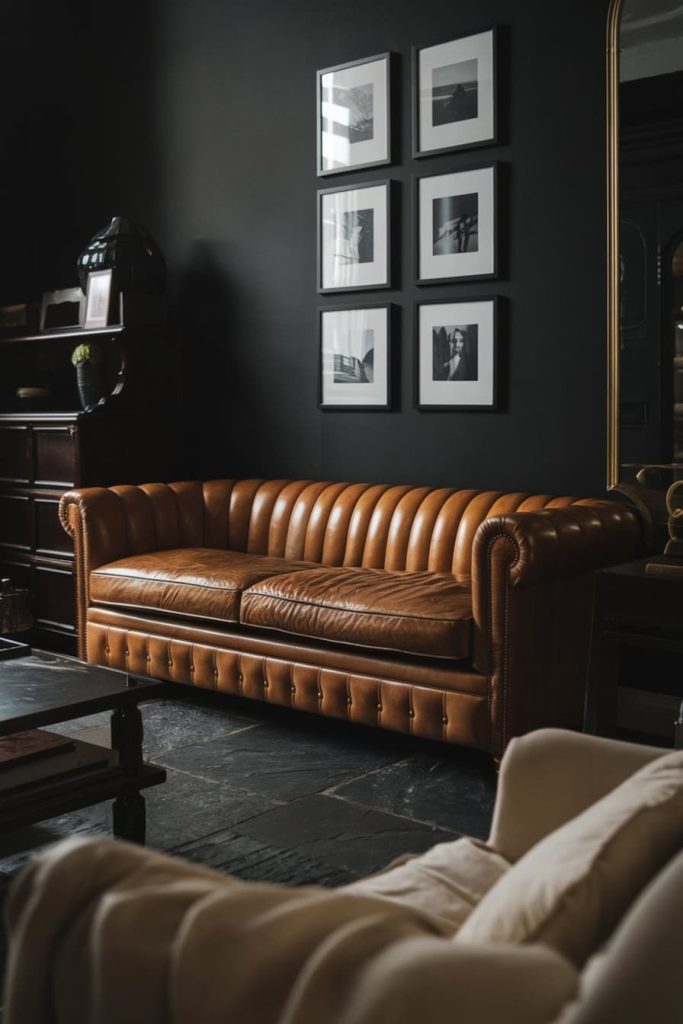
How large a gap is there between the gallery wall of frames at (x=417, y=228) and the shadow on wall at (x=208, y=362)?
0.63 meters

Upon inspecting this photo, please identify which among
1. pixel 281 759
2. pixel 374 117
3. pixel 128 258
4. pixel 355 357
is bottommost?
pixel 281 759

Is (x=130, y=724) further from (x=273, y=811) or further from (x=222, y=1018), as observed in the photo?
(x=222, y=1018)

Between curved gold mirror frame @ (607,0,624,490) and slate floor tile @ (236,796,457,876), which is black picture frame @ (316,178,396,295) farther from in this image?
slate floor tile @ (236,796,457,876)

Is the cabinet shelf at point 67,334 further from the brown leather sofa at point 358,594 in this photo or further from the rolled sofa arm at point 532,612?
the rolled sofa arm at point 532,612

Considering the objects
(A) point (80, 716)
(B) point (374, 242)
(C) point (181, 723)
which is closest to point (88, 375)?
(B) point (374, 242)

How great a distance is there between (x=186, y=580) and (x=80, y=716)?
156 centimetres

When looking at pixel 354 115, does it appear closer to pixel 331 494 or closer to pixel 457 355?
pixel 457 355

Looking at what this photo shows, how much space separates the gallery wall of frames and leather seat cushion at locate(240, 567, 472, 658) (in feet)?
3.34

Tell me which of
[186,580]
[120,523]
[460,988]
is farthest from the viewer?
[120,523]

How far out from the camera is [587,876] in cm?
107

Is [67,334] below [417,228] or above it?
below

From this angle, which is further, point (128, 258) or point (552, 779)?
point (128, 258)

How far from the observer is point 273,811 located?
318 cm

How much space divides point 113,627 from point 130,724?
1719 millimetres
